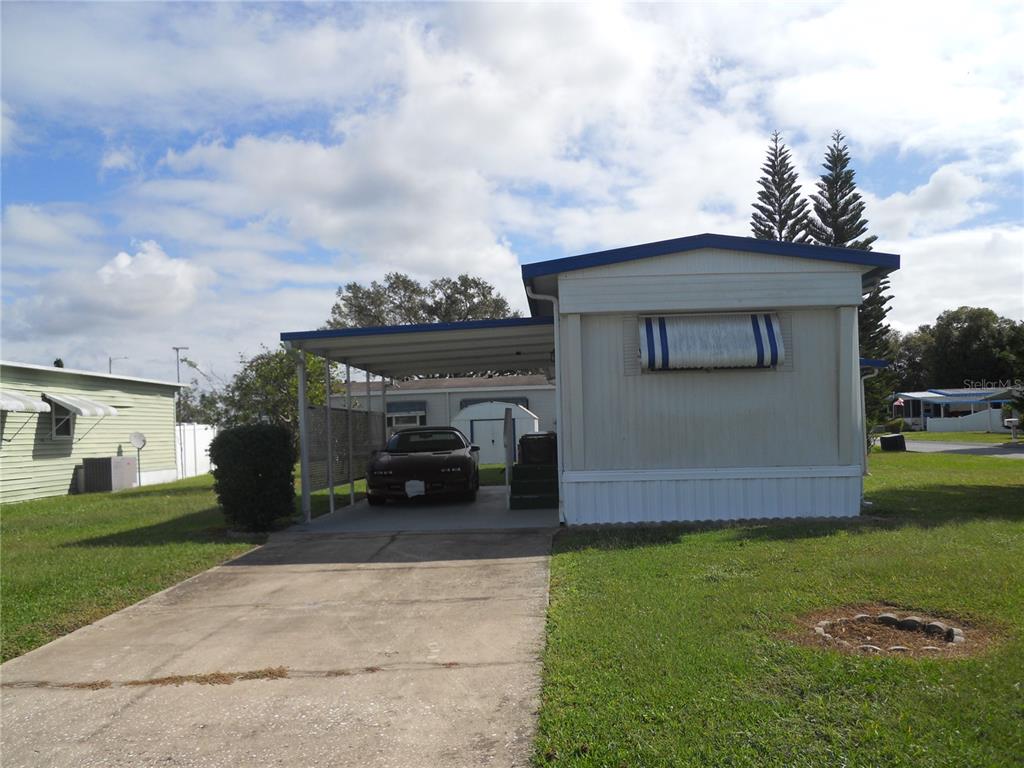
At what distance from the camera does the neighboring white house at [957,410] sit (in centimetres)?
4588

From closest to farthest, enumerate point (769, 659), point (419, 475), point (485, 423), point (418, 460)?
1. point (769, 659)
2. point (419, 475)
3. point (418, 460)
4. point (485, 423)

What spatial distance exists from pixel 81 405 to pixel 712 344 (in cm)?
1534

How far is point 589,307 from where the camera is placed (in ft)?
34.0

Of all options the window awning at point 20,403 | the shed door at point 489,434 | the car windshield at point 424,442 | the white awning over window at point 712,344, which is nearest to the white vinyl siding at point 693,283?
the white awning over window at point 712,344

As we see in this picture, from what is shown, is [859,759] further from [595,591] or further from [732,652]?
[595,591]

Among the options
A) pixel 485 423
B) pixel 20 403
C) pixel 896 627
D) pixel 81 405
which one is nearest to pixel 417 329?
pixel 896 627

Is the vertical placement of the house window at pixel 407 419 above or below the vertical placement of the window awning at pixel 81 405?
below

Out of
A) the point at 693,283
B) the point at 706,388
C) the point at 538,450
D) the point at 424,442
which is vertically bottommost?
the point at 538,450

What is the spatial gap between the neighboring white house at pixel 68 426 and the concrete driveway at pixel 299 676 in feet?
38.6

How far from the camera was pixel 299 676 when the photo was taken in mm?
5203

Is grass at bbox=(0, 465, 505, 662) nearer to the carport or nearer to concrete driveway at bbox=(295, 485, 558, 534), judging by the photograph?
concrete driveway at bbox=(295, 485, 558, 534)

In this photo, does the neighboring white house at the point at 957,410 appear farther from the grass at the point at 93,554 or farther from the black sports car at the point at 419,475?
the grass at the point at 93,554

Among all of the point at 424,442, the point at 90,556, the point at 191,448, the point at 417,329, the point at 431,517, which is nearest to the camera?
the point at 90,556

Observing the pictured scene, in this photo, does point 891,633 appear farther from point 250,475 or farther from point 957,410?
point 957,410
